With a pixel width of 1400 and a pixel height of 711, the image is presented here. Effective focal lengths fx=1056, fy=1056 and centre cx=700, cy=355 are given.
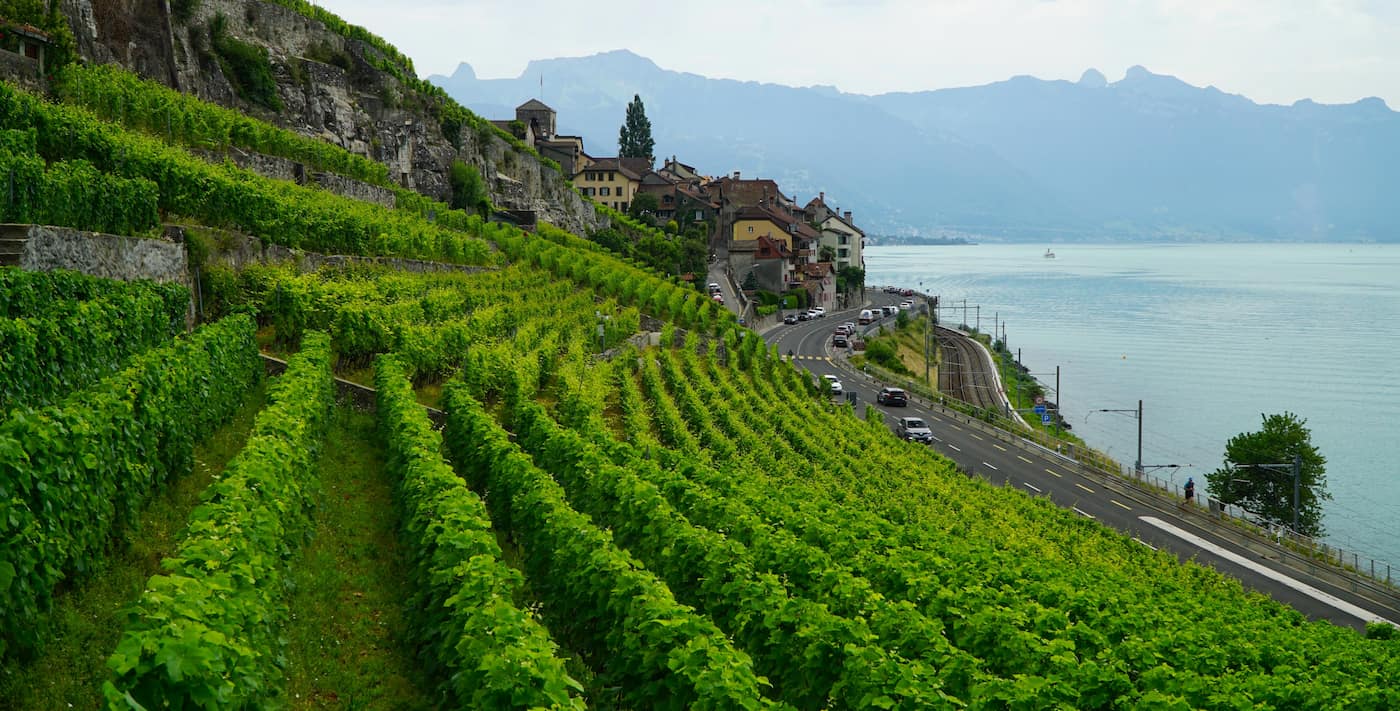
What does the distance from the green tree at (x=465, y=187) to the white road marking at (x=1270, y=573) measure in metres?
55.0

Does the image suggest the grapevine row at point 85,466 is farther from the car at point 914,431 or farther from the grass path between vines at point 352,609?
the car at point 914,431

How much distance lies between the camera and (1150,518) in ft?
149

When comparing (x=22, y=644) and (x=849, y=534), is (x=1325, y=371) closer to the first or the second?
(x=849, y=534)

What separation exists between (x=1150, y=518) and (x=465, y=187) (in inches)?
2195

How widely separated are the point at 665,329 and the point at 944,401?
22.9 m

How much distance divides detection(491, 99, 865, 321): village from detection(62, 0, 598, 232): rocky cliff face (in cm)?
3183

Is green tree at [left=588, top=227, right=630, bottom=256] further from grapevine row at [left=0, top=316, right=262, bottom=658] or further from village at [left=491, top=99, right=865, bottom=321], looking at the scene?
grapevine row at [left=0, top=316, right=262, bottom=658]

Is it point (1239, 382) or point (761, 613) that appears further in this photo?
point (1239, 382)

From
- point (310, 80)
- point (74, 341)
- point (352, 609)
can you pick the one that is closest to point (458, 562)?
point (352, 609)

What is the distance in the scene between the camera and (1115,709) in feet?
46.3

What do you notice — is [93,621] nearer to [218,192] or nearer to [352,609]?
[352,609]

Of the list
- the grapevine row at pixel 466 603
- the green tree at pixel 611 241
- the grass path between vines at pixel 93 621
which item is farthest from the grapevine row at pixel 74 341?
the green tree at pixel 611 241

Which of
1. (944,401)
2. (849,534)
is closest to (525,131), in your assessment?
(944,401)

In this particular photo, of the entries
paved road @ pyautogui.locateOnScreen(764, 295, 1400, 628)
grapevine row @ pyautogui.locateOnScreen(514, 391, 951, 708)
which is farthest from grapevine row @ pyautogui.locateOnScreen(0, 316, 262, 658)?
paved road @ pyautogui.locateOnScreen(764, 295, 1400, 628)
